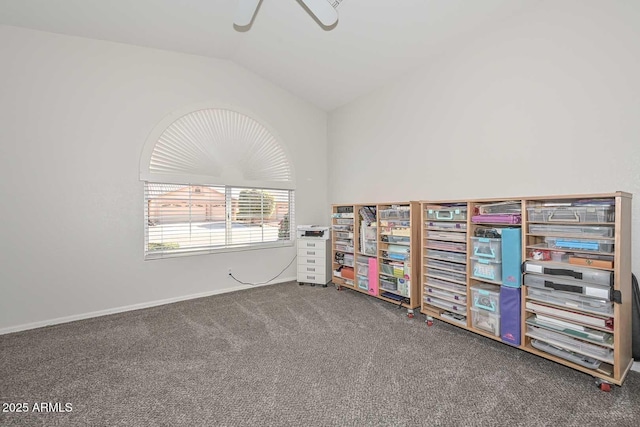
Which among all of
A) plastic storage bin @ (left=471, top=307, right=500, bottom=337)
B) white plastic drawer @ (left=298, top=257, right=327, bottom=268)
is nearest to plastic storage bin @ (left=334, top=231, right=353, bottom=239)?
white plastic drawer @ (left=298, top=257, right=327, bottom=268)

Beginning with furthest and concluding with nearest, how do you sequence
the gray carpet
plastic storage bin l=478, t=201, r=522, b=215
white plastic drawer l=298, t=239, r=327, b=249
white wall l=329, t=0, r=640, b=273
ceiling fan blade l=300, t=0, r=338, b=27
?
white plastic drawer l=298, t=239, r=327, b=249
plastic storage bin l=478, t=201, r=522, b=215
ceiling fan blade l=300, t=0, r=338, b=27
white wall l=329, t=0, r=640, b=273
the gray carpet

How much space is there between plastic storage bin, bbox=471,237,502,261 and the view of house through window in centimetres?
260

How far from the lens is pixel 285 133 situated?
4.07m

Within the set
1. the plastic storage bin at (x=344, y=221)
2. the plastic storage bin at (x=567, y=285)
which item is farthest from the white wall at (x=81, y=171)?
the plastic storage bin at (x=567, y=285)

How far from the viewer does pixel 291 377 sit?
180 centimetres

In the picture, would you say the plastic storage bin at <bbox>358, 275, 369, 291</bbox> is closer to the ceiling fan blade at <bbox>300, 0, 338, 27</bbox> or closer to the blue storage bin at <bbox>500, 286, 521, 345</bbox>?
the blue storage bin at <bbox>500, 286, 521, 345</bbox>

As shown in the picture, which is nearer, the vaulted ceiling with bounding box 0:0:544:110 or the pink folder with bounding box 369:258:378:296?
the vaulted ceiling with bounding box 0:0:544:110

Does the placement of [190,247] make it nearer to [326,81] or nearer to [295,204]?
[295,204]

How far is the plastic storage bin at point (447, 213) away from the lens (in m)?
2.44

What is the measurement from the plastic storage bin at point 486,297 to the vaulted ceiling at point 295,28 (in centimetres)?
230

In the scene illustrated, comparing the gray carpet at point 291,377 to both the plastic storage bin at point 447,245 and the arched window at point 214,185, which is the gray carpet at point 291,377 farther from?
Answer: the arched window at point 214,185

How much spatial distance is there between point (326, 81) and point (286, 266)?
2673 mm

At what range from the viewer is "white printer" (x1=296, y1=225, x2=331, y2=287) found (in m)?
3.80

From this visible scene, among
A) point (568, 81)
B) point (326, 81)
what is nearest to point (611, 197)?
point (568, 81)
